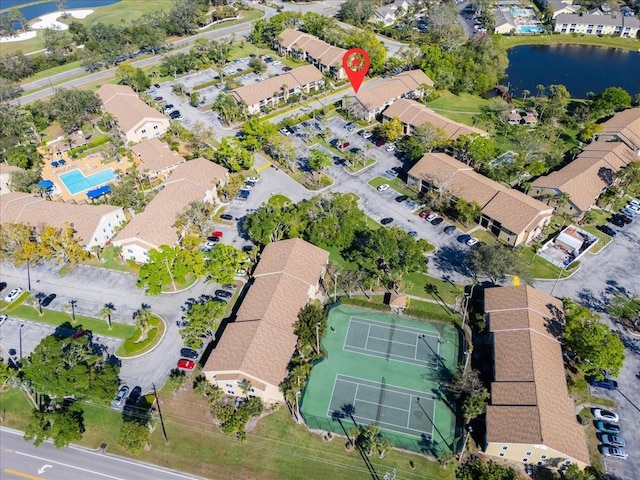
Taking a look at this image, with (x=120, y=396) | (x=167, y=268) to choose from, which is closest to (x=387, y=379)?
(x=120, y=396)

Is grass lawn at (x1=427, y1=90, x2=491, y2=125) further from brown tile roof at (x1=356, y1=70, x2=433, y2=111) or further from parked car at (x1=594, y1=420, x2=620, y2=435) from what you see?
parked car at (x1=594, y1=420, x2=620, y2=435)

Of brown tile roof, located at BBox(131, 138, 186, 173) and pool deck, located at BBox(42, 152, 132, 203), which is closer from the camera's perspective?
brown tile roof, located at BBox(131, 138, 186, 173)

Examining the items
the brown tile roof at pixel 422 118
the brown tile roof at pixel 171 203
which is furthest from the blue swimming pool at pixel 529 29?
the brown tile roof at pixel 171 203

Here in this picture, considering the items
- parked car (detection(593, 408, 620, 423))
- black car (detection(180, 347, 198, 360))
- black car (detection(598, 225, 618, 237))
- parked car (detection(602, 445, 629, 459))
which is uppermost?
black car (detection(180, 347, 198, 360))

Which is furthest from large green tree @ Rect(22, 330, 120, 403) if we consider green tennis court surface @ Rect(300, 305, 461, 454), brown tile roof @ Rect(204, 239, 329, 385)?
green tennis court surface @ Rect(300, 305, 461, 454)

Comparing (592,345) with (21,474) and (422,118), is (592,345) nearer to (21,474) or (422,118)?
(422,118)

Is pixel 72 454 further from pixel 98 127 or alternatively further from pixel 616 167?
pixel 616 167

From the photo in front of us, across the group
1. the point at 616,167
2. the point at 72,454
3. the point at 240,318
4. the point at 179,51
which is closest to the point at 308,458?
the point at 240,318
